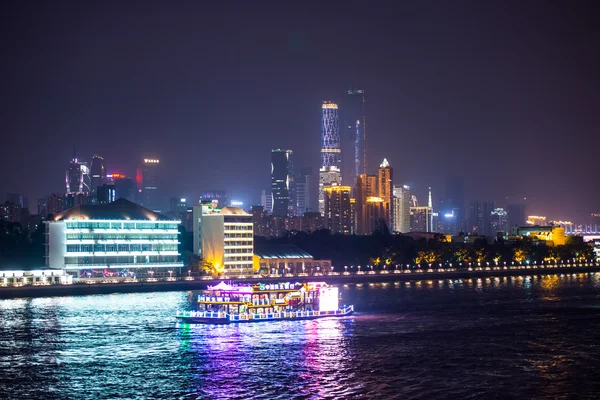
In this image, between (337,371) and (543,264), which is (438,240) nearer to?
(543,264)

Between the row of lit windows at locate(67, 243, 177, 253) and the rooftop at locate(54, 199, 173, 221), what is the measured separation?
11.8 ft

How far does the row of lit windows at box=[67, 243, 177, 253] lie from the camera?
10519cm

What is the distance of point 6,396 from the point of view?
4003 cm

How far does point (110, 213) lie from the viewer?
11025cm

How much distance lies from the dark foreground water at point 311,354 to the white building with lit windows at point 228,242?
38100 millimetres

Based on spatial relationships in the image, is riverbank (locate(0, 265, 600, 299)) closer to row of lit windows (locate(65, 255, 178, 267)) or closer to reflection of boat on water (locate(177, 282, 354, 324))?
row of lit windows (locate(65, 255, 178, 267))

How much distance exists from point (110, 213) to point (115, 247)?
4953 millimetres

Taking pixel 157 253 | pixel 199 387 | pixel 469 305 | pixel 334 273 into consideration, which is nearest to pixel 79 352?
pixel 199 387

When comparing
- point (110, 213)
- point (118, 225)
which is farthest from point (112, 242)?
point (110, 213)

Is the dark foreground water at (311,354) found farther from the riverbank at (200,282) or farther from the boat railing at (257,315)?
the riverbank at (200,282)

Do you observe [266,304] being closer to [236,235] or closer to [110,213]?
[110,213]

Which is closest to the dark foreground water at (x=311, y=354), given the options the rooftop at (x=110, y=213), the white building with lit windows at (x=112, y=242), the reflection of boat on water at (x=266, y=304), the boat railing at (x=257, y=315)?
the boat railing at (x=257, y=315)

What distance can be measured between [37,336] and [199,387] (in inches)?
808

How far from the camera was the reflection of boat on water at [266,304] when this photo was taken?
66.0 metres
